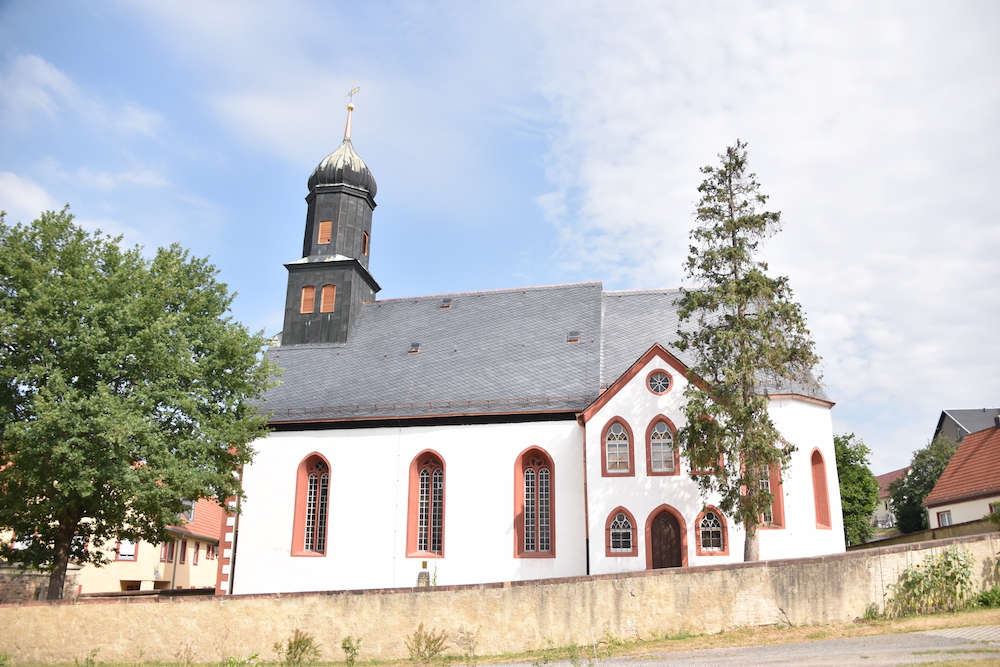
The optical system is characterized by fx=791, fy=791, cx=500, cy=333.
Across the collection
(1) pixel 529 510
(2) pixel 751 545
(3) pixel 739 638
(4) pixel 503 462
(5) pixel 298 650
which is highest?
(4) pixel 503 462

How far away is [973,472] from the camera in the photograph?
29.8m

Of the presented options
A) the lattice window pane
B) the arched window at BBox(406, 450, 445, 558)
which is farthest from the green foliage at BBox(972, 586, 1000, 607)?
the arched window at BBox(406, 450, 445, 558)

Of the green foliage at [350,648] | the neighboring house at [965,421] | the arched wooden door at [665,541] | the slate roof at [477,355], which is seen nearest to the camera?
the green foliage at [350,648]

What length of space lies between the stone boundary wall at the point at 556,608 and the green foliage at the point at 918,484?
1321 inches

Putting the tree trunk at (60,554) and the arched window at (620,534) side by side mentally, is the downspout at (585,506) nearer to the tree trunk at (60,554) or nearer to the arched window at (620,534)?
the arched window at (620,534)

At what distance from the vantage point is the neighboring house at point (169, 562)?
31406mm

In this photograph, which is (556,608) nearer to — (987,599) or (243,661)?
(243,661)

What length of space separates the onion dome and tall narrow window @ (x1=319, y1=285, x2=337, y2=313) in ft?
13.2

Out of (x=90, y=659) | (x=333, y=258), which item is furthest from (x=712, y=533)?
(x=333, y=258)

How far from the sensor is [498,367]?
2433cm

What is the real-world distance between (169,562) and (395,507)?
59.1ft

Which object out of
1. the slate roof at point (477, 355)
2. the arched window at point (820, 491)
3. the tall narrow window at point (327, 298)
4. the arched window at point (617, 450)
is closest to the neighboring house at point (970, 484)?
the arched window at point (820, 491)

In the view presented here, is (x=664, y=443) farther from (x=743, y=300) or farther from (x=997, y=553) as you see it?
(x=997, y=553)

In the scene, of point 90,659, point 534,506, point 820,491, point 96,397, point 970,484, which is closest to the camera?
point 90,659
